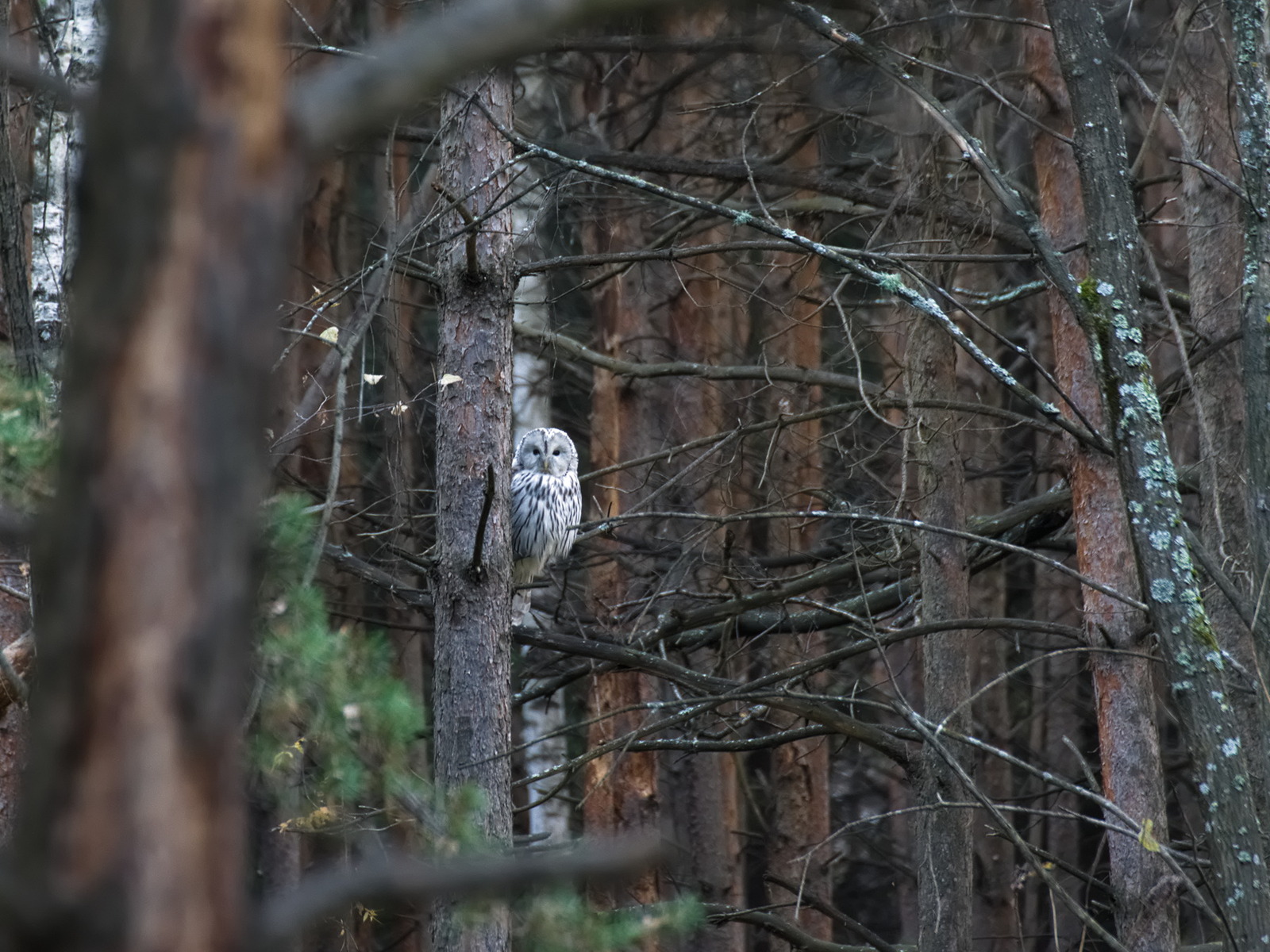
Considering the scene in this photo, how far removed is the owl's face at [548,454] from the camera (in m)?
8.07

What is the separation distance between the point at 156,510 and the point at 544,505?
21.4 ft

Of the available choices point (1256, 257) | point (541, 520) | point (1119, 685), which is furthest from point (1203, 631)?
point (541, 520)

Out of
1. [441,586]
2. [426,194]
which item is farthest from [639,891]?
[426,194]

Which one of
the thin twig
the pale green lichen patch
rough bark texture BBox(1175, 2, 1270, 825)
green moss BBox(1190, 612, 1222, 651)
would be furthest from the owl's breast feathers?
green moss BBox(1190, 612, 1222, 651)

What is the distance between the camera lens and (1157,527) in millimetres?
Answer: 2961

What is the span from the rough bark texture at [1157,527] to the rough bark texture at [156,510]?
7.37ft

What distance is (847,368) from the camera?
31.6 ft

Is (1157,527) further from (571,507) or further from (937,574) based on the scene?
(571,507)

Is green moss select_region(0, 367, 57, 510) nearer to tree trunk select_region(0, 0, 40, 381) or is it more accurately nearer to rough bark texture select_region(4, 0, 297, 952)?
tree trunk select_region(0, 0, 40, 381)

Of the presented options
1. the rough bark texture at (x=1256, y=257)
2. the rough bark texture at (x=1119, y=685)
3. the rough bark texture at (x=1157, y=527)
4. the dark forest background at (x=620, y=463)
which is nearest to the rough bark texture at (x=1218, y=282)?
the dark forest background at (x=620, y=463)

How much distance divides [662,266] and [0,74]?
6.68m

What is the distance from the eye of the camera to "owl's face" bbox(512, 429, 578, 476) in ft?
26.5

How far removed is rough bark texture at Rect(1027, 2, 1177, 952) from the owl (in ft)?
9.02

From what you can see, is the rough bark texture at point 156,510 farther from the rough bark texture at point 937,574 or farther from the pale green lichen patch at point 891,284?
the rough bark texture at point 937,574
